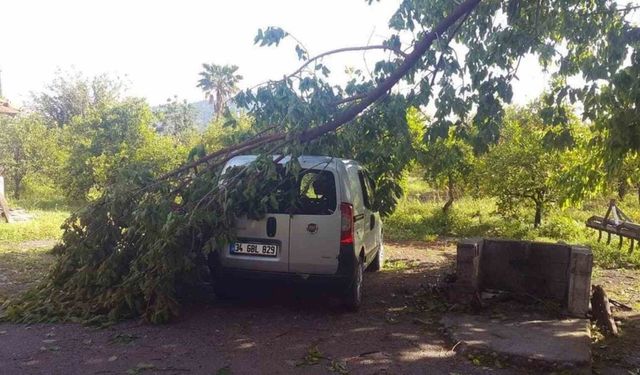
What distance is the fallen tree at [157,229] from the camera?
5625 millimetres

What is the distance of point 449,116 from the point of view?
6.83 metres

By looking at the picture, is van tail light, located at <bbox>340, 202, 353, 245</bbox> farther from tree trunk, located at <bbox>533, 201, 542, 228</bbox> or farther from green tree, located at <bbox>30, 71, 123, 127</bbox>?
green tree, located at <bbox>30, 71, 123, 127</bbox>

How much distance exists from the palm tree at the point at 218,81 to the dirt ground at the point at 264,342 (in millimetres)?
48353

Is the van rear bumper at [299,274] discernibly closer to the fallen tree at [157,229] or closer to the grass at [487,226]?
the fallen tree at [157,229]

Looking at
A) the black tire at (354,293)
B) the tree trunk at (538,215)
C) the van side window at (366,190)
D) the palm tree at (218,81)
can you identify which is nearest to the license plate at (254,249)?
the black tire at (354,293)

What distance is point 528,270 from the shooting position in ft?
22.2

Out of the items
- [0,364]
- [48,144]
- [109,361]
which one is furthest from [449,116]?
[48,144]

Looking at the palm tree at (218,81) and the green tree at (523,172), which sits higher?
the palm tree at (218,81)

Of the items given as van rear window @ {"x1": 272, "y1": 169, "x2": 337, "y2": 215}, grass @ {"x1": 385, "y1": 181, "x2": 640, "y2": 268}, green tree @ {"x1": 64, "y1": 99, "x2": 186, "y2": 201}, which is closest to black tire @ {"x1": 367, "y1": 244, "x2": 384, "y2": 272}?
van rear window @ {"x1": 272, "y1": 169, "x2": 337, "y2": 215}

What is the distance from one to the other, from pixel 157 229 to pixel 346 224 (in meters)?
2.18

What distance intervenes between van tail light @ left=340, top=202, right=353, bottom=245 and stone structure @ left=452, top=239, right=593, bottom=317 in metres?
1.59

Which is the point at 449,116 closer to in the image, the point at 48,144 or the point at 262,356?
the point at 262,356

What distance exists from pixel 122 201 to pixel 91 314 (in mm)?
1375

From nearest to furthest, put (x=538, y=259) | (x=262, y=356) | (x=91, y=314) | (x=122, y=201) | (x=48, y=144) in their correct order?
(x=262, y=356)
(x=91, y=314)
(x=122, y=201)
(x=538, y=259)
(x=48, y=144)
